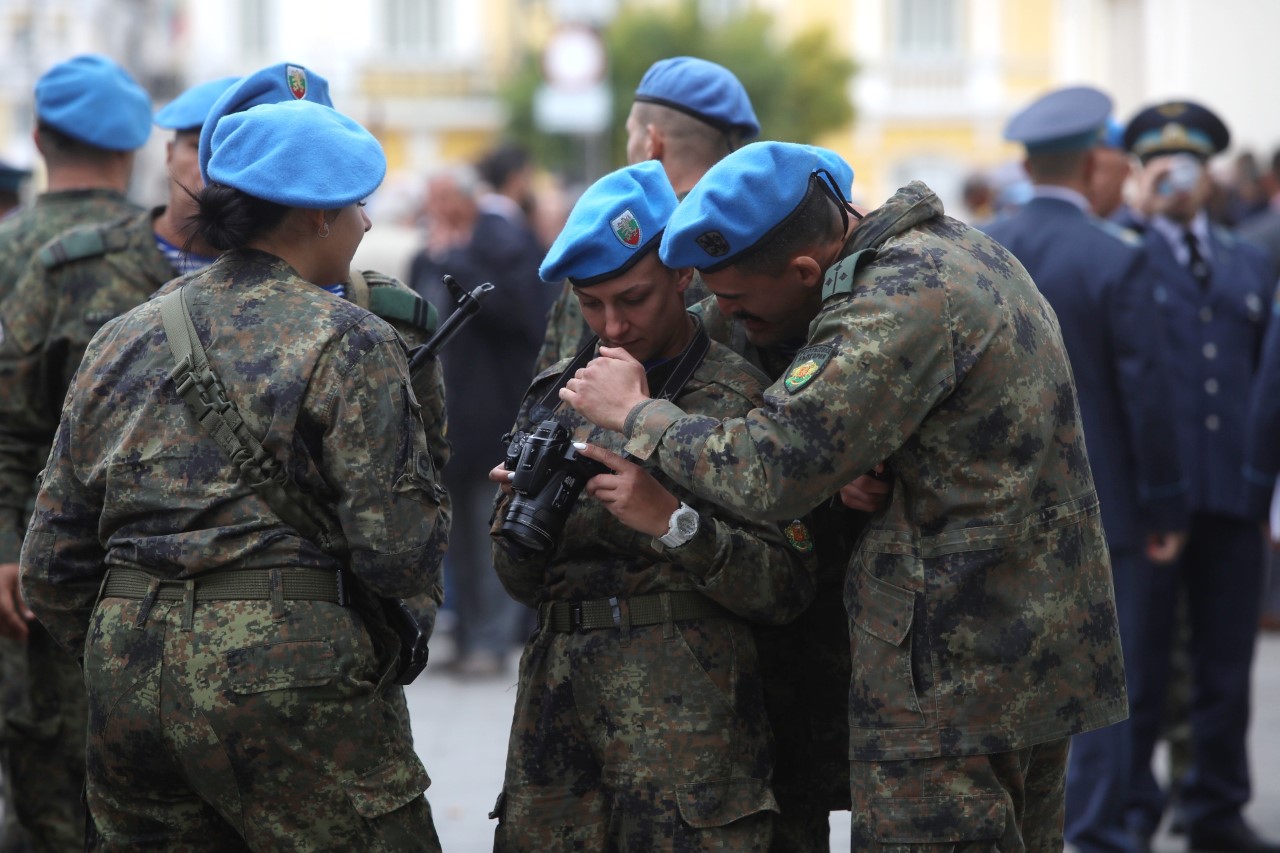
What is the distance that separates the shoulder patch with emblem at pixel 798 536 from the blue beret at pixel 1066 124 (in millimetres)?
2438

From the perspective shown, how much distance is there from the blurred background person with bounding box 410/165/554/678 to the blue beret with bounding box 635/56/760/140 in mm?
4145

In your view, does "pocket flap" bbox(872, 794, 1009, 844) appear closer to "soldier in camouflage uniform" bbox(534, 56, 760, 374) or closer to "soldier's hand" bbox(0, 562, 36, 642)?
"soldier in camouflage uniform" bbox(534, 56, 760, 374)

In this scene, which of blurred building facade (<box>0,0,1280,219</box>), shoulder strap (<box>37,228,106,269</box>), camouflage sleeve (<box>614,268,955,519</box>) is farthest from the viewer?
blurred building facade (<box>0,0,1280,219</box>)

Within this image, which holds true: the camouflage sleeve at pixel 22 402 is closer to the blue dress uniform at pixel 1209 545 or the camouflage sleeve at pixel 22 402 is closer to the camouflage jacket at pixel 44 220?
the camouflage jacket at pixel 44 220

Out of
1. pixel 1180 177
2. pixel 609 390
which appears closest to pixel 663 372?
pixel 609 390

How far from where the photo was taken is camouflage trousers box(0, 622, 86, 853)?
4.53 metres

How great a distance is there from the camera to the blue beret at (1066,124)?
5559 millimetres

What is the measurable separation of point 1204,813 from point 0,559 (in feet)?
13.2

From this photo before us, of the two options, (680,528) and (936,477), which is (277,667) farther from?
(936,477)

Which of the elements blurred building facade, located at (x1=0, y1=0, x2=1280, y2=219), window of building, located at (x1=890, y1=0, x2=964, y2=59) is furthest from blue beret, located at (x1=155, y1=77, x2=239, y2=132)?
window of building, located at (x1=890, y1=0, x2=964, y2=59)

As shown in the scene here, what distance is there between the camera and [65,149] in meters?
5.03

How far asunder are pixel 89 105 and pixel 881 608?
2.98m

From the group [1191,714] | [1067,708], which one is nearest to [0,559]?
[1067,708]

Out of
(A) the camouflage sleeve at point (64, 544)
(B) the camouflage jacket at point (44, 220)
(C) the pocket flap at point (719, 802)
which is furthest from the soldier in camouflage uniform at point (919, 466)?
(B) the camouflage jacket at point (44, 220)
